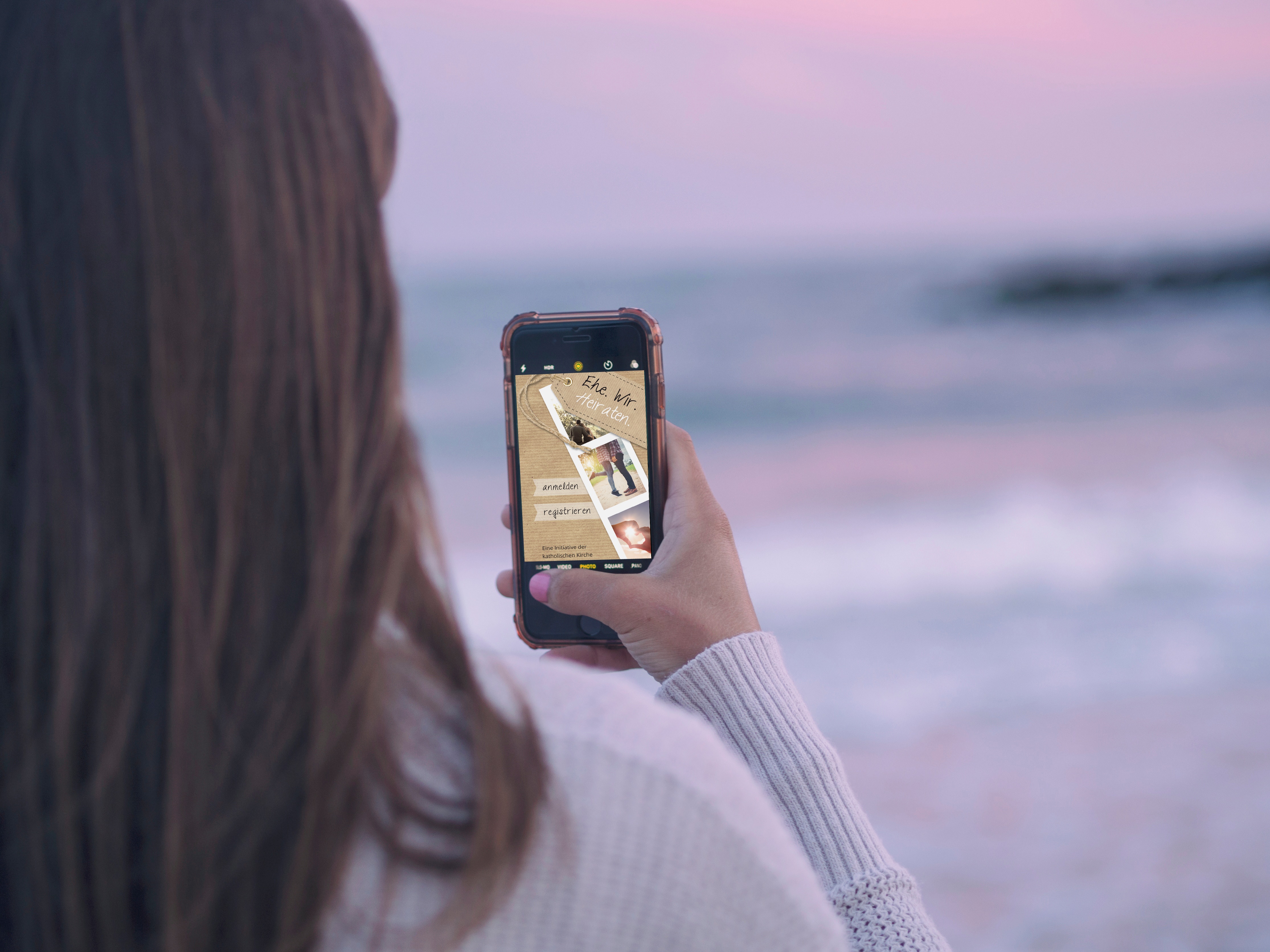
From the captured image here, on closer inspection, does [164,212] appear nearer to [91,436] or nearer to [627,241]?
[91,436]

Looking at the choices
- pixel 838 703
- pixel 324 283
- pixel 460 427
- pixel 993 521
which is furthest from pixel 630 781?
pixel 460 427

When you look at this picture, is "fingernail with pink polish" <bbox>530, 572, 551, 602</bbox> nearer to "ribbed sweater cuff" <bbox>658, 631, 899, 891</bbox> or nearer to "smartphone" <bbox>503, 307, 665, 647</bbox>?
"smartphone" <bbox>503, 307, 665, 647</bbox>

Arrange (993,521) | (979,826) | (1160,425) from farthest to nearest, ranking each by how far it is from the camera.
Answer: (1160,425) → (993,521) → (979,826)

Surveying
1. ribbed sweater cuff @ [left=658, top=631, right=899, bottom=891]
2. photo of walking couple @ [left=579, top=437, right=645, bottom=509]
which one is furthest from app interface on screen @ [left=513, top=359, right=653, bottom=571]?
ribbed sweater cuff @ [left=658, top=631, right=899, bottom=891]

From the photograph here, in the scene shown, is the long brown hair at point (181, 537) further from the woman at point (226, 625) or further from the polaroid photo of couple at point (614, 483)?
the polaroid photo of couple at point (614, 483)

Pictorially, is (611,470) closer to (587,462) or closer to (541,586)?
(587,462)

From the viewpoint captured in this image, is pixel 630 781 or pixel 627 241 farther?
pixel 627 241

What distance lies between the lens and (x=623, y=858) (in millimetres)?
595

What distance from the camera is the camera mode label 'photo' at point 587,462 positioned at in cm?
163

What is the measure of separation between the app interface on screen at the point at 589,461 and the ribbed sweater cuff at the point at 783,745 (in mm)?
389

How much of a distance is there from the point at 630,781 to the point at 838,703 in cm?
427

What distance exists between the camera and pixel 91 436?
60cm

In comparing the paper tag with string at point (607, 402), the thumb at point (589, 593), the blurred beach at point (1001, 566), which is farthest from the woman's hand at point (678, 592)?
the blurred beach at point (1001, 566)

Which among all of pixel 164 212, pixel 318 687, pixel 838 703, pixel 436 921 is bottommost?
pixel 838 703
